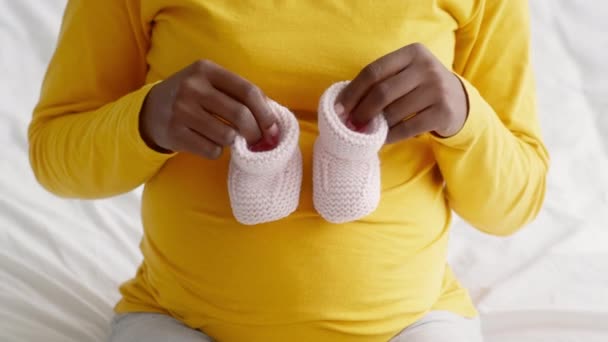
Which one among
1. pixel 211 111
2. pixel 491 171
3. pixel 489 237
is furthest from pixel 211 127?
pixel 489 237

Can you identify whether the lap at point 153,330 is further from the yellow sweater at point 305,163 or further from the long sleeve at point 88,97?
the long sleeve at point 88,97

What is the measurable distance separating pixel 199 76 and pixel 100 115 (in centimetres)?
14

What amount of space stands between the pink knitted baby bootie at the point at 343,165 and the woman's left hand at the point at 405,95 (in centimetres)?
1

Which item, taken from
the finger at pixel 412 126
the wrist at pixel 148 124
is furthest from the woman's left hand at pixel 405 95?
the wrist at pixel 148 124

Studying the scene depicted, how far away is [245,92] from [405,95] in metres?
0.12

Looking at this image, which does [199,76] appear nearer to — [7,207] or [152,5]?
[152,5]

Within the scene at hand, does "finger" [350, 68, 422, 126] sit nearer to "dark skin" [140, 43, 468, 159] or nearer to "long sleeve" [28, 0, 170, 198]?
"dark skin" [140, 43, 468, 159]

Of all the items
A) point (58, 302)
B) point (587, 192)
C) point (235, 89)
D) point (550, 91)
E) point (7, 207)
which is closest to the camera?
point (235, 89)

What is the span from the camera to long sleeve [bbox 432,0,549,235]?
77 centimetres

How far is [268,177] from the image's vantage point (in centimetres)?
68

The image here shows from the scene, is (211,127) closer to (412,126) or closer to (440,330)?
(412,126)

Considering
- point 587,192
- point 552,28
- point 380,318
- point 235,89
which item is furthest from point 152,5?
Result: point 552,28

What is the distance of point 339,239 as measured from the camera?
0.73 meters

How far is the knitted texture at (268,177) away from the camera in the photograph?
25.6 inches
